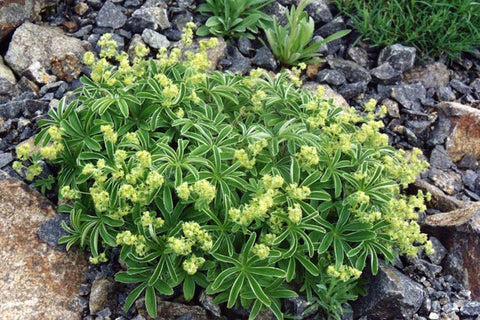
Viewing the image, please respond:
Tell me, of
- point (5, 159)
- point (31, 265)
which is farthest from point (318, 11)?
point (31, 265)

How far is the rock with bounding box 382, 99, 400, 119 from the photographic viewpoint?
23.4ft

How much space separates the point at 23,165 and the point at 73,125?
80 cm

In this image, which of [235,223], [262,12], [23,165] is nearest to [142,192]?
[235,223]

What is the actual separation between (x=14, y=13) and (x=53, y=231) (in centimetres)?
305

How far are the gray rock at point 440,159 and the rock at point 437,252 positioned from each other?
4.03ft

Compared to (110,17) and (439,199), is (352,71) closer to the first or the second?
(439,199)

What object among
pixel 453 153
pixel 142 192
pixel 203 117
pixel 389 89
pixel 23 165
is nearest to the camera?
pixel 142 192

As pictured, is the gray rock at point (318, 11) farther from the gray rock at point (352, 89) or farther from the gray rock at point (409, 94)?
the gray rock at point (409, 94)

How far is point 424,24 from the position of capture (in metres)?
7.63

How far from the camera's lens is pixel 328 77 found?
7254mm

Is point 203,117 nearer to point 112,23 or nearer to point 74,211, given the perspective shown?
point 74,211

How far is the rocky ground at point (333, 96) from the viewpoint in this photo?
496 centimetres

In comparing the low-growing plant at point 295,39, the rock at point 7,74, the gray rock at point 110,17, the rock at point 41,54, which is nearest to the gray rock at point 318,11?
the low-growing plant at point 295,39

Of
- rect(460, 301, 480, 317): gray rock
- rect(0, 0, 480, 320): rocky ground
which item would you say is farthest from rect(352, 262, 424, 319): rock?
rect(460, 301, 480, 317): gray rock
